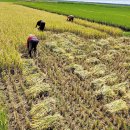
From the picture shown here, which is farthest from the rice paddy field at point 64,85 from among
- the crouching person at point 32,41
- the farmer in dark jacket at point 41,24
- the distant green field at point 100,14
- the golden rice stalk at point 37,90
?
the distant green field at point 100,14

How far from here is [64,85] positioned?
9.36m

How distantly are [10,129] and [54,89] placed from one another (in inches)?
101

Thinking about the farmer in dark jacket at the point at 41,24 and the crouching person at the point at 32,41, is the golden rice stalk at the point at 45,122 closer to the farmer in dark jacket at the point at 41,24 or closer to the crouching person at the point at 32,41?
the crouching person at the point at 32,41

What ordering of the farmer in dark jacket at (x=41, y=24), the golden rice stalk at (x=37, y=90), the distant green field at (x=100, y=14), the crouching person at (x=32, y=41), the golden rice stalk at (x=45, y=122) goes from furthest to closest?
1. the distant green field at (x=100, y=14)
2. the farmer in dark jacket at (x=41, y=24)
3. the crouching person at (x=32, y=41)
4. the golden rice stalk at (x=37, y=90)
5. the golden rice stalk at (x=45, y=122)

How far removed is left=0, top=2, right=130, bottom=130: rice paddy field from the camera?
23.2ft

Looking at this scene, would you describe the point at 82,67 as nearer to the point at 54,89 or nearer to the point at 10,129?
the point at 54,89

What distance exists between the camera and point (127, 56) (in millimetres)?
13602

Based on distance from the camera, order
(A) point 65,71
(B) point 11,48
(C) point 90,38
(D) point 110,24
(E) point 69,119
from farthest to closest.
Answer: (D) point 110,24 → (C) point 90,38 → (B) point 11,48 → (A) point 65,71 → (E) point 69,119

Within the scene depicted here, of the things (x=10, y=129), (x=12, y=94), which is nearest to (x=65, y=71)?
(x=12, y=94)

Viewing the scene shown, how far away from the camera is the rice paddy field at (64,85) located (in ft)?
23.2

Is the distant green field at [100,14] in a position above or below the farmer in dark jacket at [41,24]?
below

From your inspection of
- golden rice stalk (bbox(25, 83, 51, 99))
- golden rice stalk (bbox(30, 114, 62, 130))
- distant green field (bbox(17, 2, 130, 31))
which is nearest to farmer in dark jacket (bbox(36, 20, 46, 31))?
distant green field (bbox(17, 2, 130, 31))

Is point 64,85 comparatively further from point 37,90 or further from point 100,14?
point 100,14

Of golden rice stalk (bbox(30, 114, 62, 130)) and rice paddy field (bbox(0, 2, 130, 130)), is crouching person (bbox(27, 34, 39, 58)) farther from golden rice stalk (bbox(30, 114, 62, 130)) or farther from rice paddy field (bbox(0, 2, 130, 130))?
golden rice stalk (bbox(30, 114, 62, 130))
